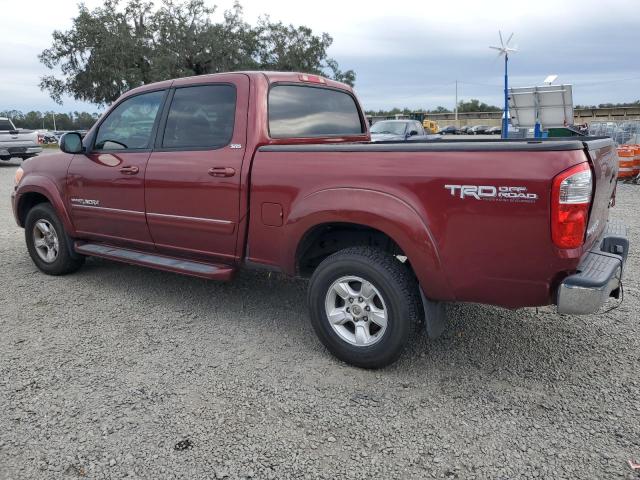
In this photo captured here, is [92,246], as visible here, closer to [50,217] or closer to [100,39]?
[50,217]

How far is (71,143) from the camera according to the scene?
4.91 m

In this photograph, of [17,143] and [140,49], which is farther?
[140,49]

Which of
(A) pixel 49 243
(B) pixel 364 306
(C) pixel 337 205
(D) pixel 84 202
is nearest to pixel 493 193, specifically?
(C) pixel 337 205

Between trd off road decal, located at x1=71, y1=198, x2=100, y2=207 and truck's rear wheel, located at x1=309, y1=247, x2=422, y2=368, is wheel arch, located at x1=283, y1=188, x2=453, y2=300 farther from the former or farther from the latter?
trd off road decal, located at x1=71, y1=198, x2=100, y2=207

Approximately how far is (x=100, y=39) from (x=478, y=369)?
36340 millimetres

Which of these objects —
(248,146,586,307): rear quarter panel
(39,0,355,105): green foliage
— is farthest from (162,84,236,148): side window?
(39,0,355,105): green foliage

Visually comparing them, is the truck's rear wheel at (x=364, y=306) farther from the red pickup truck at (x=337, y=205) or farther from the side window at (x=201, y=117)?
the side window at (x=201, y=117)

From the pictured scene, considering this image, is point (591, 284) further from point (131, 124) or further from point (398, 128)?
point (398, 128)

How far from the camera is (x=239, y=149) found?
3.86m

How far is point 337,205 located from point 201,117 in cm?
159

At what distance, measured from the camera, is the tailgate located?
2852mm

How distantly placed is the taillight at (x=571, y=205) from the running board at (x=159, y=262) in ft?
7.58

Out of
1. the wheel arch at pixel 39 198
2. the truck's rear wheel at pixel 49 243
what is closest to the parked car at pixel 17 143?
the wheel arch at pixel 39 198

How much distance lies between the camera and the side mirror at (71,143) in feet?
16.1
